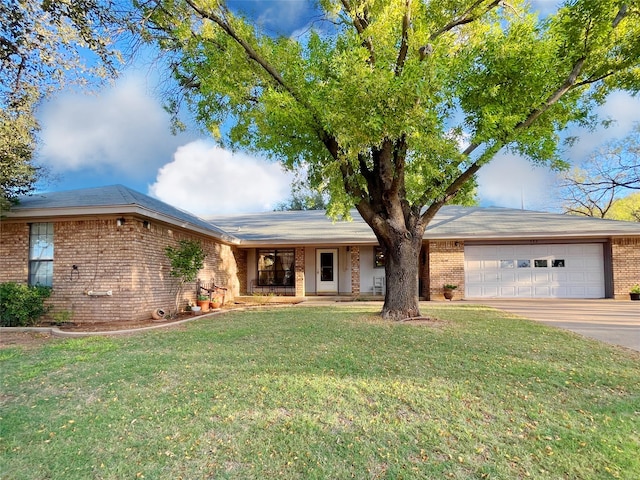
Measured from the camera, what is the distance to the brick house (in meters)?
8.59

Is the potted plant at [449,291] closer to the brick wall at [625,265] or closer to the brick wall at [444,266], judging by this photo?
the brick wall at [444,266]

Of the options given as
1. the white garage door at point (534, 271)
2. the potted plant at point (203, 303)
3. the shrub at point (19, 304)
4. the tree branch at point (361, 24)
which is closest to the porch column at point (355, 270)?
the white garage door at point (534, 271)

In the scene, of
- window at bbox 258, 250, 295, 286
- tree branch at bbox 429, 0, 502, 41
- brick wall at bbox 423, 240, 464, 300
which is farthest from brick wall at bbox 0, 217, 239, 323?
brick wall at bbox 423, 240, 464, 300

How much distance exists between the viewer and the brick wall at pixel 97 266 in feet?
27.9

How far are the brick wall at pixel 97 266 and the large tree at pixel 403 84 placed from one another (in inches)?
136

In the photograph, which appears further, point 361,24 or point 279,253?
point 279,253

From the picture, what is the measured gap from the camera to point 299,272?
15.1 meters

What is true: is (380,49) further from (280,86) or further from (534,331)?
(534,331)

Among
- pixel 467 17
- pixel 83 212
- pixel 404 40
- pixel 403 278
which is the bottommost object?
pixel 403 278

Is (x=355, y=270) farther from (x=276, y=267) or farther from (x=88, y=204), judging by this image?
(x=88, y=204)

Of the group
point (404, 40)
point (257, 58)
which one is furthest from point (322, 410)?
point (404, 40)

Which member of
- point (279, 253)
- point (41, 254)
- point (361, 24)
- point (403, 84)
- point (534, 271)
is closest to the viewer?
point (403, 84)

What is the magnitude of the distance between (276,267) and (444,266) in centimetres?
722

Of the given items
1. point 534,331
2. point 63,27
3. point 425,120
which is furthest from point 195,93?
point 534,331
